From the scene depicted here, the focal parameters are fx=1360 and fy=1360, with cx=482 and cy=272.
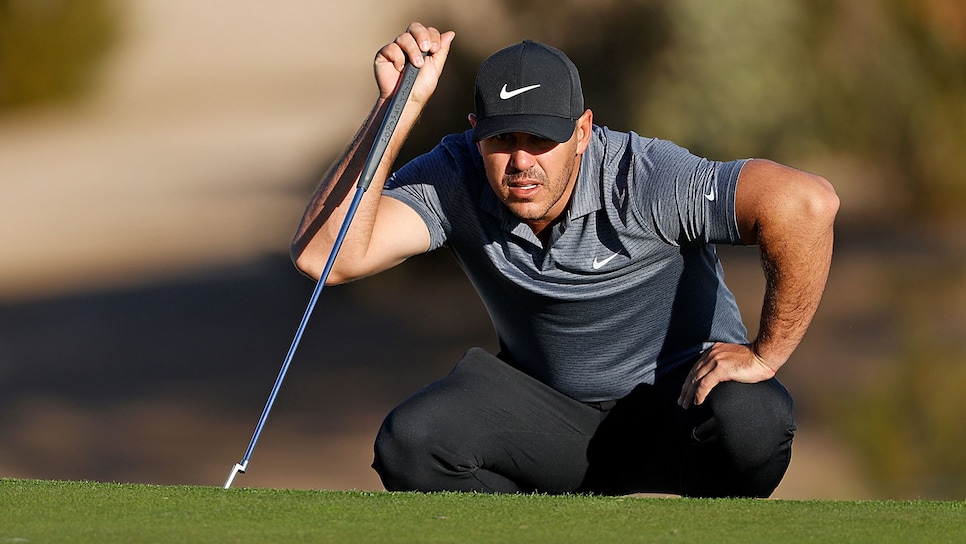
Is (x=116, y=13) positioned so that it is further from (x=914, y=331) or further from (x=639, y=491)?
(x=639, y=491)

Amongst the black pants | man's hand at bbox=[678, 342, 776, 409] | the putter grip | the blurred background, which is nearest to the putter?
the putter grip

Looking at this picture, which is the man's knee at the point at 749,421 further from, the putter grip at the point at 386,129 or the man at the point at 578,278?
the putter grip at the point at 386,129

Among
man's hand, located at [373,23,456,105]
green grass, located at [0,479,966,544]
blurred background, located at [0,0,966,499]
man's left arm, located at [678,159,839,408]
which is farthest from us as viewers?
blurred background, located at [0,0,966,499]

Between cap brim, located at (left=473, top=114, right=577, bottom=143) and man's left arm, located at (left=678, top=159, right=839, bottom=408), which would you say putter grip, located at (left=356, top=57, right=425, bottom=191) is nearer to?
cap brim, located at (left=473, top=114, right=577, bottom=143)

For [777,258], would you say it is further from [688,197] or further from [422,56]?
[422,56]

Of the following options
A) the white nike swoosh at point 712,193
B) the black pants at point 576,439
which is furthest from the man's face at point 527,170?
the black pants at point 576,439

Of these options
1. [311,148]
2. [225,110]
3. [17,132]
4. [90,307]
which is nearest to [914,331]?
[311,148]

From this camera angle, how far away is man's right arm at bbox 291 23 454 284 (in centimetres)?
243

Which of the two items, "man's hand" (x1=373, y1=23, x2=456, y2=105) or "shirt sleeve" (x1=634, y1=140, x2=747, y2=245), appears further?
"man's hand" (x1=373, y1=23, x2=456, y2=105)

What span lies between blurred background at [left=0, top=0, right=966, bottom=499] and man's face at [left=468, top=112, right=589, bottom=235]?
3.52m

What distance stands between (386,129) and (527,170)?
256 millimetres

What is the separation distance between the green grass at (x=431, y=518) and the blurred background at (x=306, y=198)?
3.92 m

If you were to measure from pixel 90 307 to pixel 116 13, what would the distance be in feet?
5.13

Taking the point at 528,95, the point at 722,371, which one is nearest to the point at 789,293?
the point at 722,371
